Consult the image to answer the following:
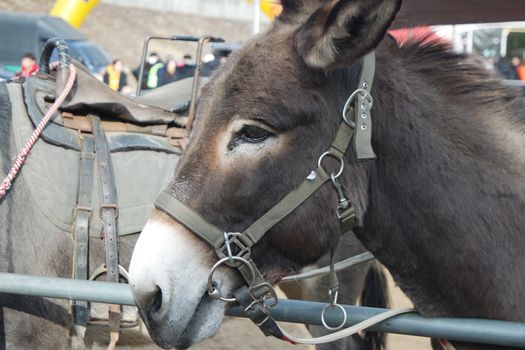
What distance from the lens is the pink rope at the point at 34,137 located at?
2917 mm

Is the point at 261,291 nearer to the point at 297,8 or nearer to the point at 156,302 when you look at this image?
the point at 156,302

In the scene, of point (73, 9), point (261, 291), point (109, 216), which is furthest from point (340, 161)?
point (73, 9)

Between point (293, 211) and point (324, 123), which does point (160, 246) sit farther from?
point (324, 123)

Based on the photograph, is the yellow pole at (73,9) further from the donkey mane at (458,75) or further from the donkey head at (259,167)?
the donkey head at (259,167)

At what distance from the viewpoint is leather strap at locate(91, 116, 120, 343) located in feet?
10.0

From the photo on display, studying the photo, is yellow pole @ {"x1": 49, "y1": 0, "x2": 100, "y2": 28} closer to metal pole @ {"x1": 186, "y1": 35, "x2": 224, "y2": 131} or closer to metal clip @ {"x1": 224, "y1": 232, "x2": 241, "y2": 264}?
metal pole @ {"x1": 186, "y1": 35, "x2": 224, "y2": 131}

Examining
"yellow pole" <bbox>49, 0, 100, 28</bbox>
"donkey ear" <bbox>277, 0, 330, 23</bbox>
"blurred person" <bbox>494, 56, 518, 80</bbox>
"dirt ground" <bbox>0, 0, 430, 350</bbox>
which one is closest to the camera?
"donkey ear" <bbox>277, 0, 330, 23</bbox>

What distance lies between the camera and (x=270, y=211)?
2.00 meters

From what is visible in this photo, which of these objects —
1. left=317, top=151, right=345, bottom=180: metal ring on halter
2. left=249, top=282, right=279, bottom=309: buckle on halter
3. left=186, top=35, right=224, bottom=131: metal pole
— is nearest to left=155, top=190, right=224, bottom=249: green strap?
left=249, top=282, right=279, bottom=309: buckle on halter

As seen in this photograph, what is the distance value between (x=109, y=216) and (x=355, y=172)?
1.45 m

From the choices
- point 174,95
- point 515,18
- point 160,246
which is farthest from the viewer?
point 515,18

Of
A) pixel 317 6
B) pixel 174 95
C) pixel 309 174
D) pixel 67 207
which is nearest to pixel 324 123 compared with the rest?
pixel 309 174

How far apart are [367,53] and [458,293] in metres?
0.78

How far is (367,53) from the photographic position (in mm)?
1955
